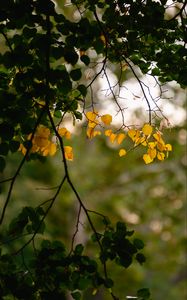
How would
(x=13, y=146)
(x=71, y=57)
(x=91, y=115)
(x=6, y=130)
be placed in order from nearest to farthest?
(x=71, y=57)
(x=6, y=130)
(x=13, y=146)
(x=91, y=115)

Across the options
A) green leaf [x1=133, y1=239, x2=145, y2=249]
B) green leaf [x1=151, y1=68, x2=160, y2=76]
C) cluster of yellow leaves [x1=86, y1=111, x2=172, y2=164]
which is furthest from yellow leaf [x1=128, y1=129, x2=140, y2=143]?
green leaf [x1=133, y1=239, x2=145, y2=249]

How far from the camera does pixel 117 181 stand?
1183 cm

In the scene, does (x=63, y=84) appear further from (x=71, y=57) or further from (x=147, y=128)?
(x=147, y=128)

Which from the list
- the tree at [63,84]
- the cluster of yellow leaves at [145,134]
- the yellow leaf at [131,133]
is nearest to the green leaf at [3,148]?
the tree at [63,84]

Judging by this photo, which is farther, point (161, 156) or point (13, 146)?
point (161, 156)

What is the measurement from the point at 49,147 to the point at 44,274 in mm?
494

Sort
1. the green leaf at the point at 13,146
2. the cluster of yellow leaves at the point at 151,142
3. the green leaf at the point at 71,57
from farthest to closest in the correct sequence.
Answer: the cluster of yellow leaves at the point at 151,142 → the green leaf at the point at 13,146 → the green leaf at the point at 71,57

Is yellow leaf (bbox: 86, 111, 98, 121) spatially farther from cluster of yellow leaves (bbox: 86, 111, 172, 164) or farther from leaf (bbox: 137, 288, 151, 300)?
leaf (bbox: 137, 288, 151, 300)

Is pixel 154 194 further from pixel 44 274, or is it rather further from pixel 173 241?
pixel 44 274

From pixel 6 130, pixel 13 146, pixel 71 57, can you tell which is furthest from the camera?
pixel 13 146

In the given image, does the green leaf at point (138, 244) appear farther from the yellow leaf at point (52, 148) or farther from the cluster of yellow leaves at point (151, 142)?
the yellow leaf at point (52, 148)

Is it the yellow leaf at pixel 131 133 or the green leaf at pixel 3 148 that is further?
the yellow leaf at pixel 131 133

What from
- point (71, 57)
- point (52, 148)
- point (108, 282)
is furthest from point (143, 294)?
point (71, 57)

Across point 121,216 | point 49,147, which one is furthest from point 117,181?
point 49,147
